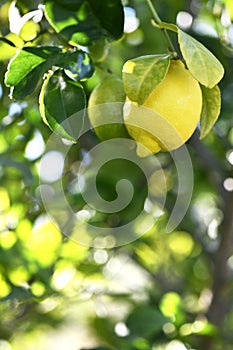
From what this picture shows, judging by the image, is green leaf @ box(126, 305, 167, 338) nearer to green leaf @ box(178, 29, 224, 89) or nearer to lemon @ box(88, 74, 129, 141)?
lemon @ box(88, 74, 129, 141)

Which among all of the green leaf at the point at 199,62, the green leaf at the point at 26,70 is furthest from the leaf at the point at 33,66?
the green leaf at the point at 199,62

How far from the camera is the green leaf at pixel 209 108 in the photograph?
0.65 meters

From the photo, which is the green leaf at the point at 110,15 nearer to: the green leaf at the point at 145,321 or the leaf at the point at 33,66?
the leaf at the point at 33,66

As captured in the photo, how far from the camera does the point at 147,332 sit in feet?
3.75

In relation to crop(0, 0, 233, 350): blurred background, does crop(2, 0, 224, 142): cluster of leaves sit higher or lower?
higher

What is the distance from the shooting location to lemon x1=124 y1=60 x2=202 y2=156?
630mm

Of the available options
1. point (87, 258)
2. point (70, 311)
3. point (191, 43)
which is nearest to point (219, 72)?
point (191, 43)

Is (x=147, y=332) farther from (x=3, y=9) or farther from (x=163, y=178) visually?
(x=3, y=9)

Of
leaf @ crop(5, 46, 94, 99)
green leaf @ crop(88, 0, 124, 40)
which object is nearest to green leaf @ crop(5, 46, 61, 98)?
leaf @ crop(5, 46, 94, 99)

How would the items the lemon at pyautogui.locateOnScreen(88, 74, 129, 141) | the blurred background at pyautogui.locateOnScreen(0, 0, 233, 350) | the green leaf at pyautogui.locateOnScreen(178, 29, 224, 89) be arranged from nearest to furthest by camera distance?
the green leaf at pyautogui.locateOnScreen(178, 29, 224, 89) < the lemon at pyautogui.locateOnScreen(88, 74, 129, 141) < the blurred background at pyautogui.locateOnScreen(0, 0, 233, 350)

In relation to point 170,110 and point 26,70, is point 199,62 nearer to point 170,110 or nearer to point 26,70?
point 170,110

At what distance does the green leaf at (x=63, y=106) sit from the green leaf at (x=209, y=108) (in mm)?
120

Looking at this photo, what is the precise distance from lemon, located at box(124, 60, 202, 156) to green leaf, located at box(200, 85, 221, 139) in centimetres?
2

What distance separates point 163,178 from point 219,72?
699mm
